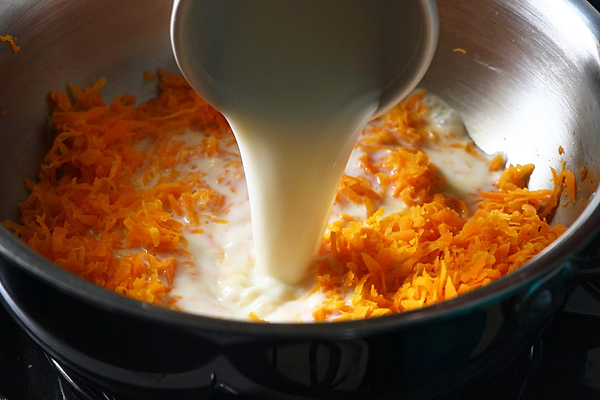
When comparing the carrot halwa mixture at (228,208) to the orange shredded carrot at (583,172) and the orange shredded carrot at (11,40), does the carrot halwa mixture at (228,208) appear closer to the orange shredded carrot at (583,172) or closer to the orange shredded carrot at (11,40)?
the orange shredded carrot at (583,172)

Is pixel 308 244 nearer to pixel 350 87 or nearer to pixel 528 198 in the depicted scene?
pixel 350 87

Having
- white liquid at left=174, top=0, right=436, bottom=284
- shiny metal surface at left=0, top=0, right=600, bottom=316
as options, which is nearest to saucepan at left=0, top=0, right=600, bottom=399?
shiny metal surface at left=0, top=0, right=600, bottom=316

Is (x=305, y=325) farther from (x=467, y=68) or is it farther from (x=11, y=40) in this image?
(x=467, y=68)

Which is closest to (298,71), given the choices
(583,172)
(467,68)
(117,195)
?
(117,195)

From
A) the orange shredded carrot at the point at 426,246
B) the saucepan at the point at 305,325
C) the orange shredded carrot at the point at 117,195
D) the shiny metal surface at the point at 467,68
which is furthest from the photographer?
the shiny metal surface at the point at 467,68

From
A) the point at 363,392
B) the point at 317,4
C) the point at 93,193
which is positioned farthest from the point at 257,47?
the point at 363,392

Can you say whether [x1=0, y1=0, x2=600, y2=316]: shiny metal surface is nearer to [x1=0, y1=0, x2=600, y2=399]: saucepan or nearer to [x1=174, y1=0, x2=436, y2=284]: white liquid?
[x1=0, y1=0, x2=600, y2=399]: saucepan

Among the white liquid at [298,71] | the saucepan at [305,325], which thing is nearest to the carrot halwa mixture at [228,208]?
the saucepan at [305,325]
